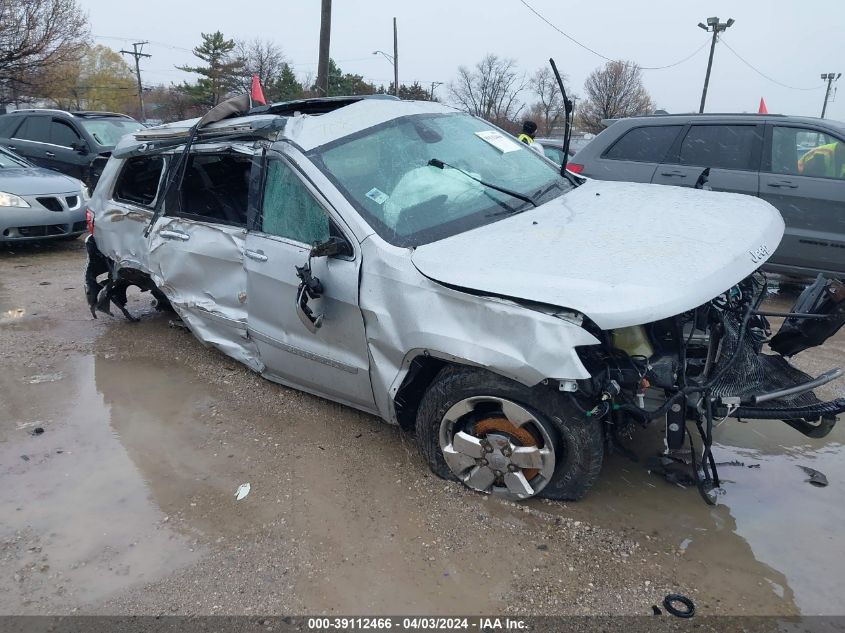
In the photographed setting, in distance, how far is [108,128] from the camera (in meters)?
11.3

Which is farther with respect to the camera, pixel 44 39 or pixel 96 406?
pixel 44 39

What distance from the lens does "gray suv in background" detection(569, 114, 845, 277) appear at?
562 centimetres

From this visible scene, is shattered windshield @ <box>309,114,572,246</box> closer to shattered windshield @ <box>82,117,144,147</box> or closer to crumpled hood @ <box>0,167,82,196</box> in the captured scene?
crumpled hood @ <box>0,167,82,196</box>

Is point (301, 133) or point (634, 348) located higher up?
point (301, 133)

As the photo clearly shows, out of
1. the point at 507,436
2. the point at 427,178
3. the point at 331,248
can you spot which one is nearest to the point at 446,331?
the point at 507,436

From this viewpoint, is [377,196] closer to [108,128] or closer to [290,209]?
[290,209]

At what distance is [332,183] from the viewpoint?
3139mm

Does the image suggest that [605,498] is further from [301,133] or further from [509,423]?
[301,133]

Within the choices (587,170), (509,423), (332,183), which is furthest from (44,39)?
(509,423)

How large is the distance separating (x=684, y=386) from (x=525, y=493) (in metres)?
0.87

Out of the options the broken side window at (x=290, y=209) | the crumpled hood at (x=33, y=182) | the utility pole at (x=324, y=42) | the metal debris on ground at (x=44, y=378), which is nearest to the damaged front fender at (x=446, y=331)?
the broken side window at (x=290, y=209)

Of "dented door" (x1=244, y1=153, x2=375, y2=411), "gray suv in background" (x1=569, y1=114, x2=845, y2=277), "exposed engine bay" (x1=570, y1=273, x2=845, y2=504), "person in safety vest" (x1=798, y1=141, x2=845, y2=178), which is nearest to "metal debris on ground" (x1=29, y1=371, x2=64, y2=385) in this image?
"dented door" (x1=244, y1=153, x2=375, y2=411)

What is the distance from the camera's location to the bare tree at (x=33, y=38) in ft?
55.2

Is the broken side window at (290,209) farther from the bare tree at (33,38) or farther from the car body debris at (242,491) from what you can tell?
the bare tree at (33,38)
